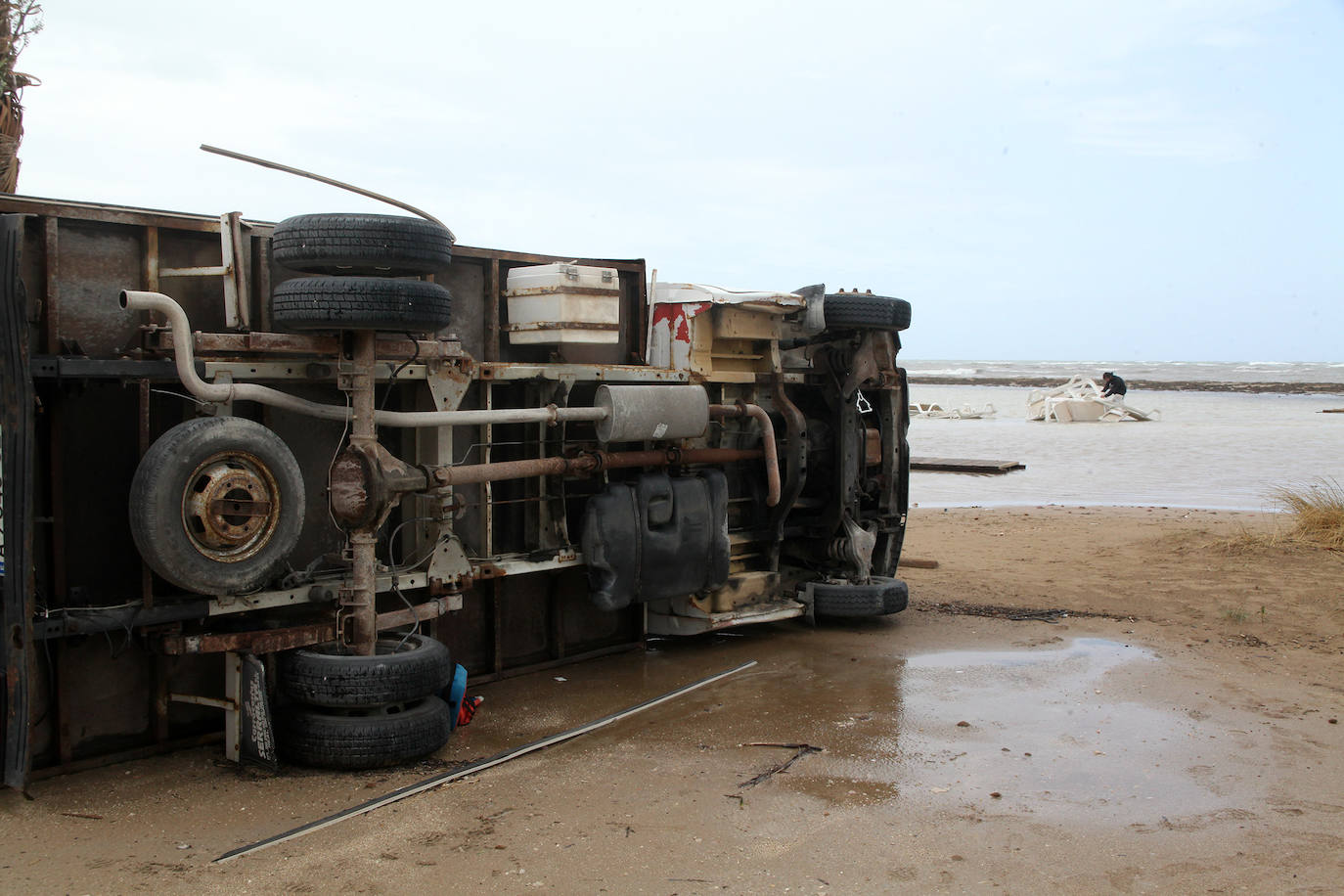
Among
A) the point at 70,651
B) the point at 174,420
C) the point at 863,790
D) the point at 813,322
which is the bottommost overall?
the point at 863,790

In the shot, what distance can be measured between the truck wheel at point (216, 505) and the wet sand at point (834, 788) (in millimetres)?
969

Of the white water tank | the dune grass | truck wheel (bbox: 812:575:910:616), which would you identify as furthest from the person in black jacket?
the white water tank

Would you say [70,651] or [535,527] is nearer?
[70,651]

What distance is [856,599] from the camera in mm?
8836

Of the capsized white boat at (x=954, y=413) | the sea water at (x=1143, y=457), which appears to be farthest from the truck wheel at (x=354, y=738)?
the capsized white boat at (x=954, y=413)

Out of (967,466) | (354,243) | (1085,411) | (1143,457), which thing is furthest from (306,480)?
(1085,411)

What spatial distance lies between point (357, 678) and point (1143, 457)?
69.0ft

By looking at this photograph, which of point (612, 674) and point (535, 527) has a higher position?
point (535, 527)

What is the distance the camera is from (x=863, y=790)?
5.52 meters

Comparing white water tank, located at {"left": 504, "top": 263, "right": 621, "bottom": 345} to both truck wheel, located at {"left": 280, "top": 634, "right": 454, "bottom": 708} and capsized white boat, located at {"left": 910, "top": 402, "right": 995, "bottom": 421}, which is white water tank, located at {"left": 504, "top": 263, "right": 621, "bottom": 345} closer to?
truck wheel, located at {"left": 280, "top": 634, "right": 454, "bottom": 708}

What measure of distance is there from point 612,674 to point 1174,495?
12724mm

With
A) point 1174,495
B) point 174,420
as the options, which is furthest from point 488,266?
point 1174,495

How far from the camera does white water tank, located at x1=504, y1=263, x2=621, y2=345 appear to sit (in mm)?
7250

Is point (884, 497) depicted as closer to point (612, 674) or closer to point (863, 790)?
point (612, 674)
